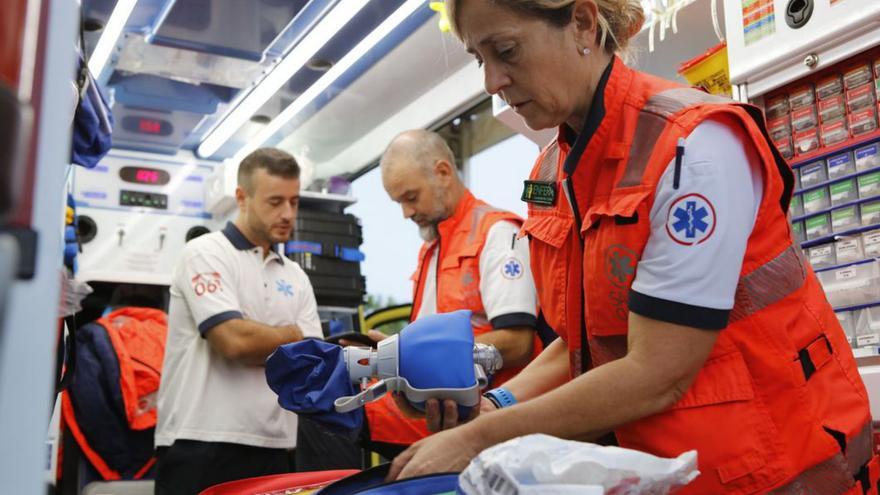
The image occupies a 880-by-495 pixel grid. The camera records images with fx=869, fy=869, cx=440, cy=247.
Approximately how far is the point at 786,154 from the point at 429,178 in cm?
132

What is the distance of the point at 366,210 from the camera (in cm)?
587

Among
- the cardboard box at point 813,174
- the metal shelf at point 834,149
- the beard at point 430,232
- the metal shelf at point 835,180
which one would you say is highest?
the beard at point 430,232

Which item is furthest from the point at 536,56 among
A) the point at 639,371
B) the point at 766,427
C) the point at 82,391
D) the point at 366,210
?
the point at 366,210

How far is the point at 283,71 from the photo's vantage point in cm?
500

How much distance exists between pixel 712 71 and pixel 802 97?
0.88 ft

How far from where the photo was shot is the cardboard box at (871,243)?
1.97 m

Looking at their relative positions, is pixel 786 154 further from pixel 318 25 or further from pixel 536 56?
Result: pixel 318 25

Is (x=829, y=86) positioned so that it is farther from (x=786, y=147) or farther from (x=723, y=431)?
(x=723, y=431)

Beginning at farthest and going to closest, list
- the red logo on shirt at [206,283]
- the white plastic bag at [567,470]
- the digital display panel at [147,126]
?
the digital display panel at [147,126]
the red logo on shirt at [206,283]
the white plastic bag at [567,470]

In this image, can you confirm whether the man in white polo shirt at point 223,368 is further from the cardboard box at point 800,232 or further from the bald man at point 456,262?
the cardboard box at point 800,232

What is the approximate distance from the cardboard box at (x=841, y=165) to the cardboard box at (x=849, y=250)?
0.51 ft

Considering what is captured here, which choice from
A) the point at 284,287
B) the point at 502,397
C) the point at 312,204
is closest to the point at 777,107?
the point at 502,397

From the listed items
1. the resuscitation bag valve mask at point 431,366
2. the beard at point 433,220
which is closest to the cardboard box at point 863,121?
the resuscitation bag valve mask at point 431,366

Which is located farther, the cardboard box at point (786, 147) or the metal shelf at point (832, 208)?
the cardboard box at point (786, 147)
